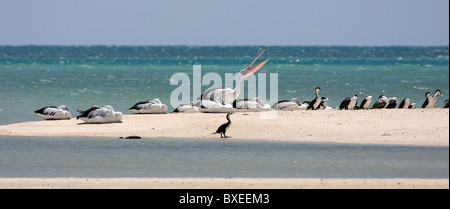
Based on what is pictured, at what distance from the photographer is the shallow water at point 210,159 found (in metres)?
10.5

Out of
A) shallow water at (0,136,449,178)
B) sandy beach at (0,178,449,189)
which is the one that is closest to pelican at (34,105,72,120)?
shallow water at (0,136,449,178)

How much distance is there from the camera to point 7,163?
37.1ft

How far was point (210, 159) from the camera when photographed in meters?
11.6

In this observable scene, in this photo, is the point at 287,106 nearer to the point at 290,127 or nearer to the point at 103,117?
the point at 290,127

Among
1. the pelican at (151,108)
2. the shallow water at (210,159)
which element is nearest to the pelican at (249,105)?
the pelican at (151,108)

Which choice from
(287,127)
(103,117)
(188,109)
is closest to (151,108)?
(188,109)

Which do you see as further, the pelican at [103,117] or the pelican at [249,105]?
the pelican at [249,105]

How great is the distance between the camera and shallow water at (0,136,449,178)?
34.3ft

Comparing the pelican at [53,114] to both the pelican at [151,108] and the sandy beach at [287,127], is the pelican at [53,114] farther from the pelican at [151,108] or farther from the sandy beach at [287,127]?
the pelican at [151,108]

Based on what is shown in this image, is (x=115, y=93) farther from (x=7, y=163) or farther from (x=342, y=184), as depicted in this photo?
(x=342, y=184)

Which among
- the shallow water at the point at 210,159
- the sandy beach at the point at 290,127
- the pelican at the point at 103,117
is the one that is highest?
the pelican at the point at 103,117
